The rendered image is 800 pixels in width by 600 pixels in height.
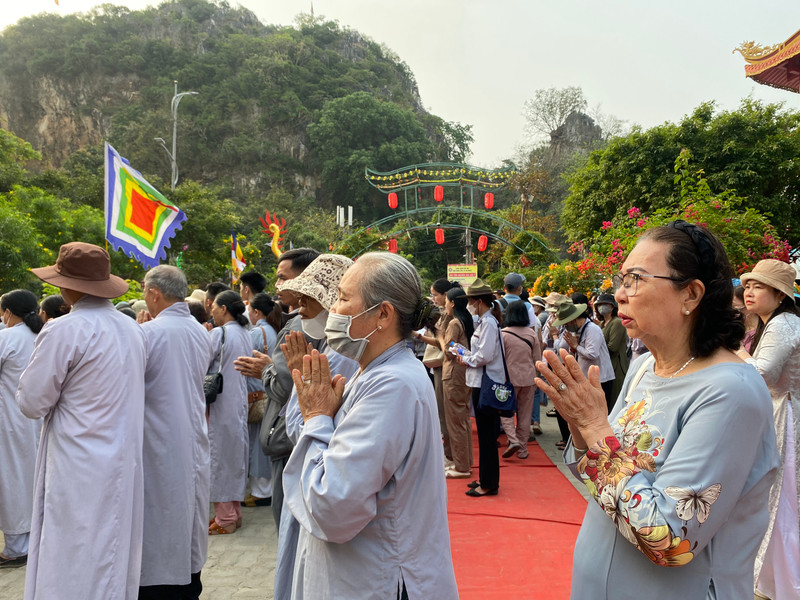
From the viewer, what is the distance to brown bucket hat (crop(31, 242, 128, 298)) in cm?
299

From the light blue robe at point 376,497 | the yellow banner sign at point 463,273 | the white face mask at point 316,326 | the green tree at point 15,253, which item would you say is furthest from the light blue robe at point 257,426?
the yellow banner sign at point 463,273

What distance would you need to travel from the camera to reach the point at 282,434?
286 cm

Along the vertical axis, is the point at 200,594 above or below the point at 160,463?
below

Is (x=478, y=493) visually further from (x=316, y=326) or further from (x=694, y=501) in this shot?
(x=694, y=501)

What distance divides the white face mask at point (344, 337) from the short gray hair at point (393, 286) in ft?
0.16

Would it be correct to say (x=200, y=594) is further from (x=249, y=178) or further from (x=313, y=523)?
(x=249, y=178)

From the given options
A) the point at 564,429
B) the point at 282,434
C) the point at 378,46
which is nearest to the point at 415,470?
the point at 282,434

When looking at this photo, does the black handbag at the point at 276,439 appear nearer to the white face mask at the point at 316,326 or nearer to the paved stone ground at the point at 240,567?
the white face mask at the point at 316,326

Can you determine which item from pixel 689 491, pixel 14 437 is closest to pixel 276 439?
pixel 689 491

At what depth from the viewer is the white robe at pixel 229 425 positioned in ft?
15.7

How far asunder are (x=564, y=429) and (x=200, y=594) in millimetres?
4634

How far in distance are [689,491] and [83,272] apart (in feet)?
9.49

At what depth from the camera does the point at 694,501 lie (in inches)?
52.5

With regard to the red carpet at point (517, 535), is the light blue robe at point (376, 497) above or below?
above
